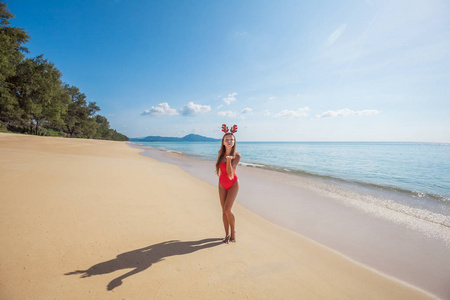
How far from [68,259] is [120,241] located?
790 mm

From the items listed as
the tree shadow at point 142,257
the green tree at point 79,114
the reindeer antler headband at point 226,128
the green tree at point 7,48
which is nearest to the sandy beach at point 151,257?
the tree shadow at point 142,257

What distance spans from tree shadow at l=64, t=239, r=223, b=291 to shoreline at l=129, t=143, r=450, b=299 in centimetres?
280

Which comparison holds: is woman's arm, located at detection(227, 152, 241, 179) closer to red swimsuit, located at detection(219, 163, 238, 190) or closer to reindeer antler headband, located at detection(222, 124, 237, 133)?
red swimsuit, located at detection(219, 163, 238, 190)

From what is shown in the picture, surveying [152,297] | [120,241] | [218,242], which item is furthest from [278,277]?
[120,241]

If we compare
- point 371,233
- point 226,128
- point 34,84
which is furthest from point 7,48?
point 371,233

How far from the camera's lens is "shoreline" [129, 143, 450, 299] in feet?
11.2

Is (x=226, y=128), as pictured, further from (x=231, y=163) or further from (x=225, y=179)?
(x=225, y=179)

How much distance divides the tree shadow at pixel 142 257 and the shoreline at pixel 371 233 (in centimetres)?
280

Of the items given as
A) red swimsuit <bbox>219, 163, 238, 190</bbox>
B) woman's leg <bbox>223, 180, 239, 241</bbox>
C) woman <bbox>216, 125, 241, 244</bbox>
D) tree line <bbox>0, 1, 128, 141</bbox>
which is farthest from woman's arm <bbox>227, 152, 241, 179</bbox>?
tree line <bbox>0, 1, 128, 141</bbox>

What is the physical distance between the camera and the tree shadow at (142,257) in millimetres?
2502

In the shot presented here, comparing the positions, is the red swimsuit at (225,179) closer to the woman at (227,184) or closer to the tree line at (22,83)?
the woman at (227,184)

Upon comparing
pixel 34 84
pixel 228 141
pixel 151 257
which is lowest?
pixel 151 257

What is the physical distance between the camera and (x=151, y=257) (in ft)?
9.82

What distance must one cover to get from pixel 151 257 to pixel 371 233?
5.68 m
